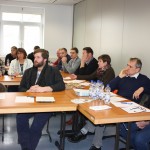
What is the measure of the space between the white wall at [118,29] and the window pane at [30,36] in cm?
187

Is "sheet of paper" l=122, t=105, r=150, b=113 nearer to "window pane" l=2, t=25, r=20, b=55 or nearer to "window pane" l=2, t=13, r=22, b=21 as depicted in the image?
"window pane" l=2, t=25, r=20, b=55

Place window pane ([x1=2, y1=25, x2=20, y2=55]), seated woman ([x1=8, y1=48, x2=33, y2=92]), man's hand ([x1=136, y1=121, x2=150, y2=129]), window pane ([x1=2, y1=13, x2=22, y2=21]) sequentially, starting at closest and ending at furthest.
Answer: man's hand ([x1=136, y1=121, x2=150, y2=129])
seated woman ([x1=8, y1=48, x2=33, y2=92])
window pane ([x1=2, y1=13, x2=22, y2=21])
window pane ([x1=2, y1=25, x2=20, y2=55])

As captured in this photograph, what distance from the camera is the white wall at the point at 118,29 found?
415 centimetres

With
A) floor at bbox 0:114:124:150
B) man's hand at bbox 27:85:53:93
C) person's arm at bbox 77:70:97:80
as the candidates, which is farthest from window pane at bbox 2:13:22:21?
man's hand at bbox 27:85:53:93

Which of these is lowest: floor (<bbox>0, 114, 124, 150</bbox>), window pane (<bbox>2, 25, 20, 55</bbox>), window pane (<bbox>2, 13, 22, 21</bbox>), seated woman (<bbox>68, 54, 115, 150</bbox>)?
floor (<bbox>0, 114, 124, 150</bbox>)

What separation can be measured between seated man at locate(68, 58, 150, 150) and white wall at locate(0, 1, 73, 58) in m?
5.06

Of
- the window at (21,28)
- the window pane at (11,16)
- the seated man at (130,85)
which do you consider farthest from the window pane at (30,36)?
the seated man at (130,85)

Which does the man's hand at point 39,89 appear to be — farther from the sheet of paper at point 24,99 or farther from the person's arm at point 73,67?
the person's arm at point 73,67

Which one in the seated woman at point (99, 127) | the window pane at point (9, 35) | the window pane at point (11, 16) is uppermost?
the window pane at point (11, 16)

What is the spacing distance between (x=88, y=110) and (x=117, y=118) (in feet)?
0.96

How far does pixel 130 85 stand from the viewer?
3.33 meters

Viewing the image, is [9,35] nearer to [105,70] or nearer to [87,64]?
[87,64]

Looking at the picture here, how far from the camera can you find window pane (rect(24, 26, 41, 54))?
8273 mm

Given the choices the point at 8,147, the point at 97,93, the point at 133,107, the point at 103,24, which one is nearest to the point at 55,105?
the point at 97,93
